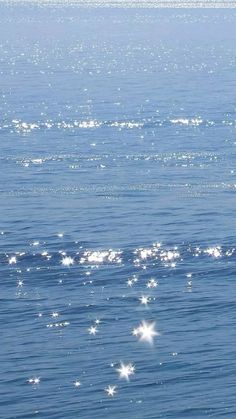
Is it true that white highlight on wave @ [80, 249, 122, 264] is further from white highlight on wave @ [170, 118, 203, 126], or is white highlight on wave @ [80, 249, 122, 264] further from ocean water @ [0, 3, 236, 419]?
white highlight on wave @ [170, 118, 203, 126]

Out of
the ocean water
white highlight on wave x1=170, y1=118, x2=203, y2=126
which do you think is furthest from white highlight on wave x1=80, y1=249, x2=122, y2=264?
white highlight on wave x1=170, y1=118, x2=203, y2=126

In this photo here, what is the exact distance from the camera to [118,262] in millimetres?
65500

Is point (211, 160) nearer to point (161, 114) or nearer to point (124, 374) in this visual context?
point (161, 114)

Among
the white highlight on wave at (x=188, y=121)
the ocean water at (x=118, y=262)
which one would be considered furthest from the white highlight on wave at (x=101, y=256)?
the white highlight on wave at (x=188, y=121)

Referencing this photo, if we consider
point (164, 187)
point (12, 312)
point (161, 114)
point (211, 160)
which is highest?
point (161, 114)

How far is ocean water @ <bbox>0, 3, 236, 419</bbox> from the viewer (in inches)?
1961

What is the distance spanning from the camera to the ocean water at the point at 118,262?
1961 inches

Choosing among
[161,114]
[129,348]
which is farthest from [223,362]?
[161,114]

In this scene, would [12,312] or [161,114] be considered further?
[161,114]

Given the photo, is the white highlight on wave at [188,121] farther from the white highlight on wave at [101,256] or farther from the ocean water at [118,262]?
the white highlight on wave at [101,256]

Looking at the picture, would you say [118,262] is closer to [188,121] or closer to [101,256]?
[101,256]

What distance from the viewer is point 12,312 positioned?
57.9 m

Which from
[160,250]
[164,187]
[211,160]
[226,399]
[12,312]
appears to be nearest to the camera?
[226,399]

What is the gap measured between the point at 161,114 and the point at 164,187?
34.6 m
